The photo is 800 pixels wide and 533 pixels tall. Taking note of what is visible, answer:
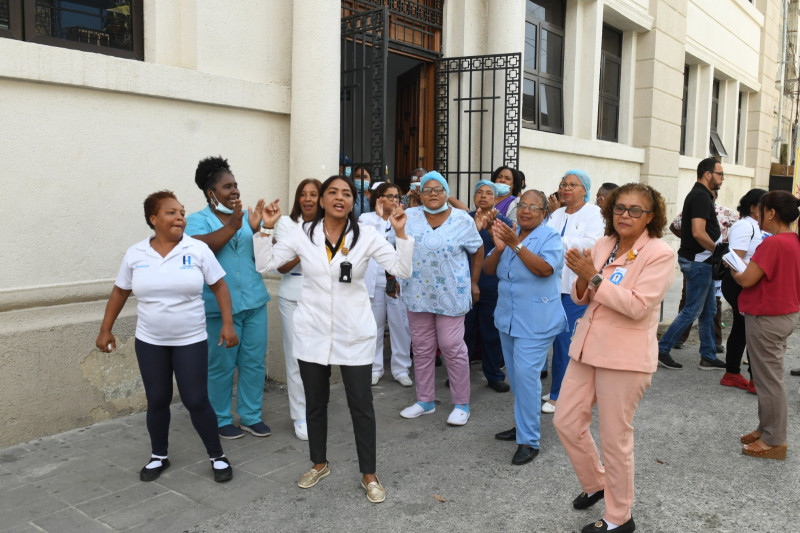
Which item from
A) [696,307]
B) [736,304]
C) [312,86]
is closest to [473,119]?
[312,86]

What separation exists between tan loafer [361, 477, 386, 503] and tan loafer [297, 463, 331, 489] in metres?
0.30

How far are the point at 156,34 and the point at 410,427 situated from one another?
12.4 ft

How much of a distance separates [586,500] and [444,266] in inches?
77.6

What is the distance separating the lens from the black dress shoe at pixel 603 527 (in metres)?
3.28

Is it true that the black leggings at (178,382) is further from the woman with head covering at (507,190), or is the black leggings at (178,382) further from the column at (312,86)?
the woman with head covering at (507,190)

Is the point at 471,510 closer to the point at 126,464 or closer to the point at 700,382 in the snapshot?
the point at 126,464

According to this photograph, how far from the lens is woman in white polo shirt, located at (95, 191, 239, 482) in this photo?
3.79 metres

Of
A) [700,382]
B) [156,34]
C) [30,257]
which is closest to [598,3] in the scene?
[700,382]

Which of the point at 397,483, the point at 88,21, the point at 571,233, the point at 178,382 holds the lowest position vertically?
the point at 397,483

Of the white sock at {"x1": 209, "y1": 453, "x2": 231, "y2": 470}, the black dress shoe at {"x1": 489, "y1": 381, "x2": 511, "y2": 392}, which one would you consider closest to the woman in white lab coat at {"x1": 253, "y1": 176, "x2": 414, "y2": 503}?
the white sock at {"x1": 209, "y1": 453, "x2": 231, "y2": 470}

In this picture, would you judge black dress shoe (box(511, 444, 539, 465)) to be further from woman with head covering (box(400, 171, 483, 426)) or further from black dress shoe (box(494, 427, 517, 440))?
woman with head covering (box(400, 171, 483, 426))

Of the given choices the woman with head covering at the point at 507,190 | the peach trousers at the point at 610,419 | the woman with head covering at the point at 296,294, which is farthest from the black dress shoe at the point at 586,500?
the woman with head covering at the point at 507,190

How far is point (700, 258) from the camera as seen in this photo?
675 centimetres

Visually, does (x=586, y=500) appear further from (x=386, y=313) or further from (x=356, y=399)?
(x=386, y=313)
